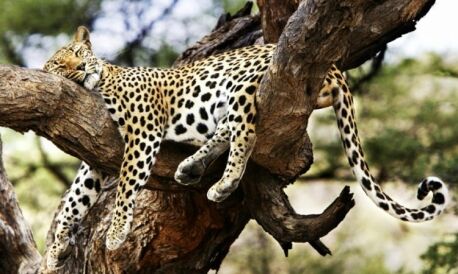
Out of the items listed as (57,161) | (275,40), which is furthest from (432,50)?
(275,40)

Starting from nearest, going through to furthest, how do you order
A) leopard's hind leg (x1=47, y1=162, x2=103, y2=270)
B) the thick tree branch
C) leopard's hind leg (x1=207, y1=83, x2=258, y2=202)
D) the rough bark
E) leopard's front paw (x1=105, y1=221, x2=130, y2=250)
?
the thick tree branch < leopard's hind leg (x1=207, y1=83, x2=258, y2=202) < leopard's front paw (x1=105, y1=221, x2=130, y2=250) < leopard's hind leg (x1=47, y1=162, x2=103, y2=270) < the rough bark

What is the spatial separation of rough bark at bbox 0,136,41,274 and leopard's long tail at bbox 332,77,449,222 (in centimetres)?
305

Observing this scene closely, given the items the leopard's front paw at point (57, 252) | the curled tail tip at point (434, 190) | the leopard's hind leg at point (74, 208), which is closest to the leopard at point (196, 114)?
the curled tail tip at point (434, 190)

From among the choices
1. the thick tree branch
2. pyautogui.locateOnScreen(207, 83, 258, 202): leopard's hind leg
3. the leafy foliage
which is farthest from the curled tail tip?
the leafy foliage

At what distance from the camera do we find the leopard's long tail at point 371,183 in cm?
605

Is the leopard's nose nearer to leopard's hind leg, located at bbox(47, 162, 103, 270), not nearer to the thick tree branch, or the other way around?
leopard's hind leg, located at bbox(47, 162, 103, 270)

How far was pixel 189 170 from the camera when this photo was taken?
Result: 20.3 feet

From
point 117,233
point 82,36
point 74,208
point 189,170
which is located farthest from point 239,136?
Answer: point 74,208

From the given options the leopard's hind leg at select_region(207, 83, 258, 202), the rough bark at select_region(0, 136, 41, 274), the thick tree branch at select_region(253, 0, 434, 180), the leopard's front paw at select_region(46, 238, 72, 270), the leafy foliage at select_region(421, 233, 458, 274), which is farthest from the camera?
the leafy foliage at select_region(421, 233, 458, 274)

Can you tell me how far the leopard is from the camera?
19.8ft

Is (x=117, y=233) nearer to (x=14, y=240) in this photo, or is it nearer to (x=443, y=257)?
(x=14, y=240)

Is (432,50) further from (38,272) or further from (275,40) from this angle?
(38,272)

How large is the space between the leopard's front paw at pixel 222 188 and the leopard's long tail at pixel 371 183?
0.77 metres

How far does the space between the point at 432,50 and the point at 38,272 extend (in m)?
9.06
